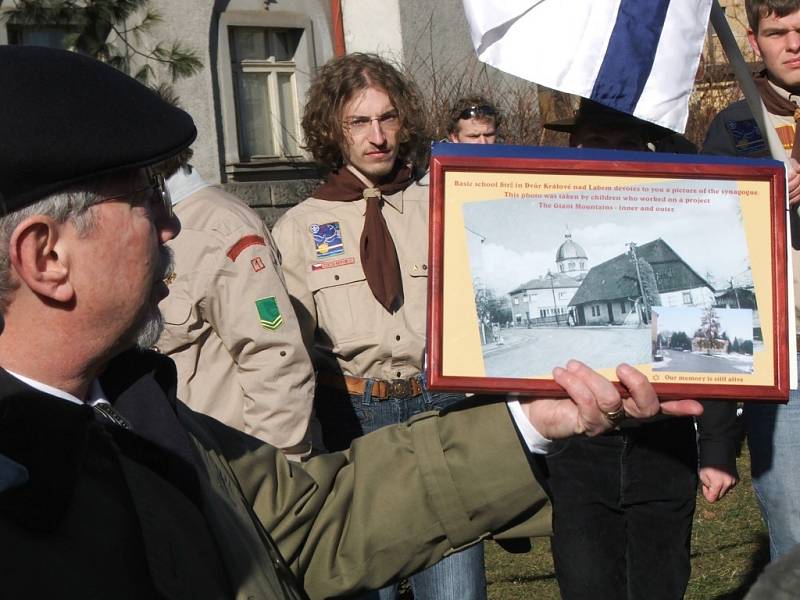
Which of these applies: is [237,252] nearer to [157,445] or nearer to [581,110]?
[581,110]

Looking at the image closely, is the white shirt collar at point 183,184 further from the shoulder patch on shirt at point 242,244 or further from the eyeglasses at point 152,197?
the eyeglasses at point 152,197

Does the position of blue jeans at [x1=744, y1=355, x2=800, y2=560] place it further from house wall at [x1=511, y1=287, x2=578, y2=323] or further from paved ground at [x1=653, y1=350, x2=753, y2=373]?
house wall at [x1=511, y1=287, x2=578, y2=323]

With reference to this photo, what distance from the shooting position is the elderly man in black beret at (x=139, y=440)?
1.68 meters

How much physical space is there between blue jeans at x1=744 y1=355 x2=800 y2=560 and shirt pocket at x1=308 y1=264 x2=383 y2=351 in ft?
Result: 4.39

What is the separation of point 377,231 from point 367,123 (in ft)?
1.78

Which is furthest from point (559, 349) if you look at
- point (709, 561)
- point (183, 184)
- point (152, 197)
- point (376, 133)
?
point (709, 561)

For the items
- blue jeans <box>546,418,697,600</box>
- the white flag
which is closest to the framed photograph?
the white flag

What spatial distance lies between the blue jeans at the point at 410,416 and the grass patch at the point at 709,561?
1301 mm

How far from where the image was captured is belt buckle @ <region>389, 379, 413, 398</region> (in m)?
4.20

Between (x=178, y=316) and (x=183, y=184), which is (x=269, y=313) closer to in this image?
(x=178, y=316)

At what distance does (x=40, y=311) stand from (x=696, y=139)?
37.3 ft

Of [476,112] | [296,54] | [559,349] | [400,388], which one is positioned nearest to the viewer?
[559,349]

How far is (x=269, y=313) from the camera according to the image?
154 inches

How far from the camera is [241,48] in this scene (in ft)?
50.4
